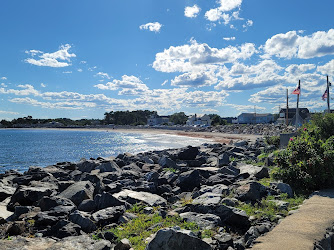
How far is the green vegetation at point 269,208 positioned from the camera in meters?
6.21

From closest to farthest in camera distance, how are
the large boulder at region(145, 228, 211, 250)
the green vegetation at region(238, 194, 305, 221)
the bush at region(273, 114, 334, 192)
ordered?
1. the large boulder at region(145, 228, 211, 250)
2. the green vegetation at region(238, 194, 305, 221)
3. the bush at region(273, 114, 334, 192)

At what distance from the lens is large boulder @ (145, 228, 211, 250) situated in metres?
4.22

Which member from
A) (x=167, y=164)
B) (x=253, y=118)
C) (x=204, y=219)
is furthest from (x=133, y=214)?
(x=253, y=118)

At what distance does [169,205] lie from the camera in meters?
8.27

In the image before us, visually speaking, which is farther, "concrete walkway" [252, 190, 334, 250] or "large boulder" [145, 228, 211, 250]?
"concrete walkway" [252, 190, 334, 250]

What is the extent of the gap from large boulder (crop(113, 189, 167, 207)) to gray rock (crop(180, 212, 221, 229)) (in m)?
2.05

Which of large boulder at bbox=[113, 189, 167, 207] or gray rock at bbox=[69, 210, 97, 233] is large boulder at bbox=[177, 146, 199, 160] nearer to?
large boulder at bbox=[113, 189, 167, 207]

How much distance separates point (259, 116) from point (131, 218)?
4820 inches

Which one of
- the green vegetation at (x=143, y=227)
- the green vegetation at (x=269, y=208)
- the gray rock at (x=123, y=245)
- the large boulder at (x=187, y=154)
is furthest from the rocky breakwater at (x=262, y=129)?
the gray rock at (x=123, y=245)

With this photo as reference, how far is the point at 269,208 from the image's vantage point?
6.59m

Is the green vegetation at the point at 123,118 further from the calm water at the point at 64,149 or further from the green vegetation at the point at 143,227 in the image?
the green vegetation at the point at 143,227

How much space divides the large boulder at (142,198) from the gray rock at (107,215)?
1.04 meters

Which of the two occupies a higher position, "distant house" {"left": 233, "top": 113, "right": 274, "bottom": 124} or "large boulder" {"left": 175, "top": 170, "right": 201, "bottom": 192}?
"distant house" {"left": 233, "top": 113, "right": 274, "bottom": 124}

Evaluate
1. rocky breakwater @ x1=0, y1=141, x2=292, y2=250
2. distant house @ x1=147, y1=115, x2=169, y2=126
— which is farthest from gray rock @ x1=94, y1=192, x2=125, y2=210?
distant house @ x1=147, y1=115, x2=169, y2=126
